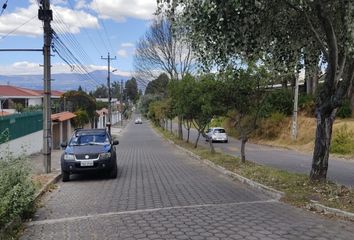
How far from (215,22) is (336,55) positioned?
9.06 ft

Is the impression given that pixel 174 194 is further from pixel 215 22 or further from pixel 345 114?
pixel 345 114

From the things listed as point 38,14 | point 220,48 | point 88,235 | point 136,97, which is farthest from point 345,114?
point 136,97

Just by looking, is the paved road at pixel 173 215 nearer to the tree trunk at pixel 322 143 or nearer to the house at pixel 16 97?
the tree trunk at pixel 322 143

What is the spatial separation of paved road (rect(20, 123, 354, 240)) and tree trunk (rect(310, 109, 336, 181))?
141cm

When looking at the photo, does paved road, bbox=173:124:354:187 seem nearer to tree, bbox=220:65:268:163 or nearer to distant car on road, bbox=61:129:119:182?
tree, bbox=220:65:268:163

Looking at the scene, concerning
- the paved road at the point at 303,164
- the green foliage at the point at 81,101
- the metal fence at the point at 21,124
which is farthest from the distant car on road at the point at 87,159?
the green foliage at the point at 81,101

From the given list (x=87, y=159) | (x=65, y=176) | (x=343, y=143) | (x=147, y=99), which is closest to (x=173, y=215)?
(x=87, y=159)

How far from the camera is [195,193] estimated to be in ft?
38.2

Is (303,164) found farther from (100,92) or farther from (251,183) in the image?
(100,92)

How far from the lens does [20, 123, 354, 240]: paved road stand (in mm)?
7363

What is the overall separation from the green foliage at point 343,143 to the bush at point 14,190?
1008 inches

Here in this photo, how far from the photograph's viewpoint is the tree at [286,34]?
28.2 ft

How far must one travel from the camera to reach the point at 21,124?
24.4m

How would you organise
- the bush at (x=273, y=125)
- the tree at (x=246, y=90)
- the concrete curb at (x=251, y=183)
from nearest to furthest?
the concrete curb at (x=251, y=183) < the tree at (x=246, y=90) < the bush at (x=273, y=125)
